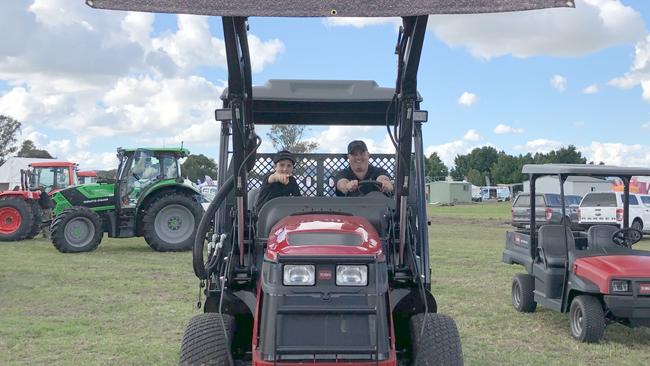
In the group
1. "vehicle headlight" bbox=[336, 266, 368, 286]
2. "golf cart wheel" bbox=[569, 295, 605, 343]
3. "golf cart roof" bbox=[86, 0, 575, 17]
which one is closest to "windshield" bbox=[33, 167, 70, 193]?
"golf cart wheel" bbox=[569, 295, 605, 343]

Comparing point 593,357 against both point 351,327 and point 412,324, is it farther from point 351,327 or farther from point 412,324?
point 351,327

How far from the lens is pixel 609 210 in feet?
71.4

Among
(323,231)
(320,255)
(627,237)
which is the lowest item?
(627,237)

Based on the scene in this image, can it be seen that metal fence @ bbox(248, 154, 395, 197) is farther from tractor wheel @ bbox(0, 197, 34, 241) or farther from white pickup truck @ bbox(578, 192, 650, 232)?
white pickup truck @ bbox(578, 192, 650, 232)

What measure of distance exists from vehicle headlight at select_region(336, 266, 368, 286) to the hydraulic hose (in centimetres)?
110

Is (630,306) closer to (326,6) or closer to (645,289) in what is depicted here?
(645,289)

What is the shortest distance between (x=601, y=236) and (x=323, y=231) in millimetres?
4874

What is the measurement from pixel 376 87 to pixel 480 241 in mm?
14550

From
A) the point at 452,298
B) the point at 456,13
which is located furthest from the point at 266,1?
the point at 452,298

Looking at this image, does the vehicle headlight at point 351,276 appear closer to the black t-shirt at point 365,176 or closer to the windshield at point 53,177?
the black t-shirt at point 365,176

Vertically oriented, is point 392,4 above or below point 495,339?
above

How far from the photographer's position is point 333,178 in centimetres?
609

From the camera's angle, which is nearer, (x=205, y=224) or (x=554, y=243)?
(x=205, y=224)

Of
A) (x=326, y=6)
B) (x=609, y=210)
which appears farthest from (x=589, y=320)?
(x=609, y=210)
